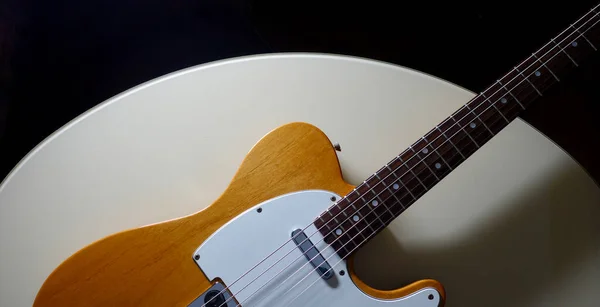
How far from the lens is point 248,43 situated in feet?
4.75

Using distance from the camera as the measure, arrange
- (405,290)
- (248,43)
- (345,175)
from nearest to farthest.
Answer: (405,290) < (345,175) < (248,43)

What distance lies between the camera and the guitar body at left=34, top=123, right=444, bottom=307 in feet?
2.77

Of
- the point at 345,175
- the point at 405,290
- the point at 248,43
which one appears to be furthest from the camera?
the point at 248,43

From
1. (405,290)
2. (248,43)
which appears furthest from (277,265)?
(248,43)

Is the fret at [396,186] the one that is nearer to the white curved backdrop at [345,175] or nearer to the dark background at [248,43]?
the white curved backdrop at [345,175]

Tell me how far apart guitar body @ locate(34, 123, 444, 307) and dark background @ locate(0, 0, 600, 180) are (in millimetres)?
641

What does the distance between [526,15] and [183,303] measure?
115 centimetres

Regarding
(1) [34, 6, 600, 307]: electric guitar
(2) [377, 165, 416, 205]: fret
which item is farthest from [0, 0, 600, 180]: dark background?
(2) [377, 165, 416, 205]: fret

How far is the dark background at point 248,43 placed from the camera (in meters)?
1.36

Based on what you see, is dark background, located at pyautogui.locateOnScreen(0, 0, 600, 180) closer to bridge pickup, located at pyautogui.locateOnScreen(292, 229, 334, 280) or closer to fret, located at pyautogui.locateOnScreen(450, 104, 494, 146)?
fret, located at pyautogui.locateOnScreen(450, 104, 494, 146)

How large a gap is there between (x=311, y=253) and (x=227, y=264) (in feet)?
0.44

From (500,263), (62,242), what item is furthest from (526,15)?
(62,242)

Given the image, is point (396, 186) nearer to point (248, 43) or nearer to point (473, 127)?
point (473, 127)

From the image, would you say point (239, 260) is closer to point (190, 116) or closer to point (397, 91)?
point (190, 116)
